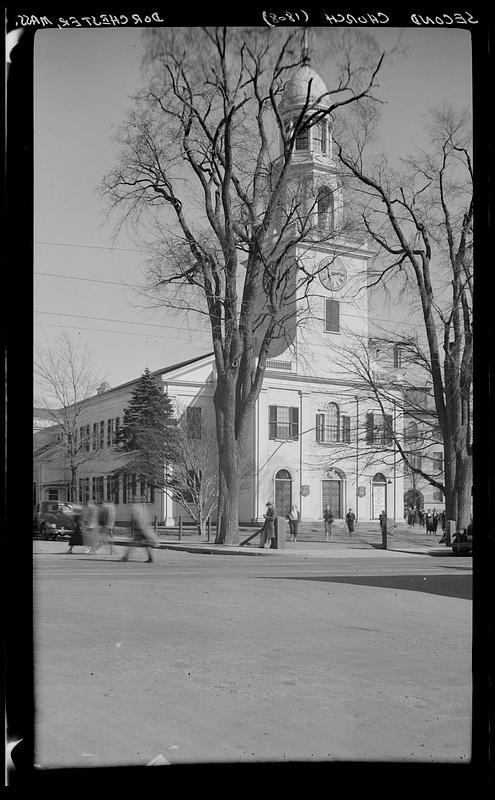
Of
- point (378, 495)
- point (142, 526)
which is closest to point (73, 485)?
point (142, 526)

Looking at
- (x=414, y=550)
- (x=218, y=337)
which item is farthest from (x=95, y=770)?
(x=414, y=550)

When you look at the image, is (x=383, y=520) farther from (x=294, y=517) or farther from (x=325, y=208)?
(x=325, y=208)

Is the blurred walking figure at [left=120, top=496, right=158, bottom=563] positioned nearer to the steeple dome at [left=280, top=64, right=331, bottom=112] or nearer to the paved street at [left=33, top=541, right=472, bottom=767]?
the paved street at [left=33, top=541, right=472, bottom=767]

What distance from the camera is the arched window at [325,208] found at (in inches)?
201

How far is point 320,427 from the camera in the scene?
558 centimetres

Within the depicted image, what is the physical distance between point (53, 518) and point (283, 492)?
2.03 metres

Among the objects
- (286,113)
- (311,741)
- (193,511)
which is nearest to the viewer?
(311,741)

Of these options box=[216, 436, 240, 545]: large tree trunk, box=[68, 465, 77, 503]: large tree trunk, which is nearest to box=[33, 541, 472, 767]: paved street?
box=[68, 465, 77, 503]: large tree trunk

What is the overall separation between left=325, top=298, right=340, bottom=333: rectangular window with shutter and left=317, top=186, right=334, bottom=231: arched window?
0.48m

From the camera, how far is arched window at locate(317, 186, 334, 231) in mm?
5113

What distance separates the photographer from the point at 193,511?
18.5 ft

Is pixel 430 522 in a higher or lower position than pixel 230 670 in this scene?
higher
